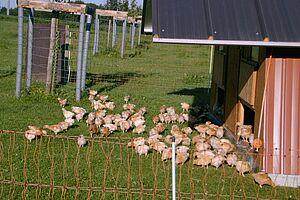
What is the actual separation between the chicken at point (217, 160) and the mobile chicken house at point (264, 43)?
1.87ft

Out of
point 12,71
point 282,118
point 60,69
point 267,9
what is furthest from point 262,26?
point 12,71

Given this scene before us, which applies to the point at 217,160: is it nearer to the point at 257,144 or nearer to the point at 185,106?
the point at 257,144

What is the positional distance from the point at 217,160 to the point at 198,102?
6233 millimetres

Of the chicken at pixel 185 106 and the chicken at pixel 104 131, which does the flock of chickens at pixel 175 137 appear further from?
the chicken at pixel 185 106

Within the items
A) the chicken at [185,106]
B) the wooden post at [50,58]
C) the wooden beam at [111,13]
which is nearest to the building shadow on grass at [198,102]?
the chicken at [185,106]

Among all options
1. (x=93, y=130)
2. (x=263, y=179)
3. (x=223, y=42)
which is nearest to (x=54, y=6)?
(x=93, y=130)

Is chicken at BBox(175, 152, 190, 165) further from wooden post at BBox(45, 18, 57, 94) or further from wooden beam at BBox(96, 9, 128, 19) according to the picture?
wooden beam at BBox(96, 9, 128, 19)

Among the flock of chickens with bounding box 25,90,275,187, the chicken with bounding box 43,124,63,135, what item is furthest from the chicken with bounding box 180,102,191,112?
the chicken with bounding box 43,124,63,135

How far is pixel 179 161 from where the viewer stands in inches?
281

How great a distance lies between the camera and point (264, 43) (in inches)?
226

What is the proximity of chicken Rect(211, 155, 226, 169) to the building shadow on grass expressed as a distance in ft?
10.4

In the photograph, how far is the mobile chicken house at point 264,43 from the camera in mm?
5691

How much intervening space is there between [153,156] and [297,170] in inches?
81.0

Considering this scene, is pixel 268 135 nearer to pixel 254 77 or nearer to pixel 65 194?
pixel 254 77
